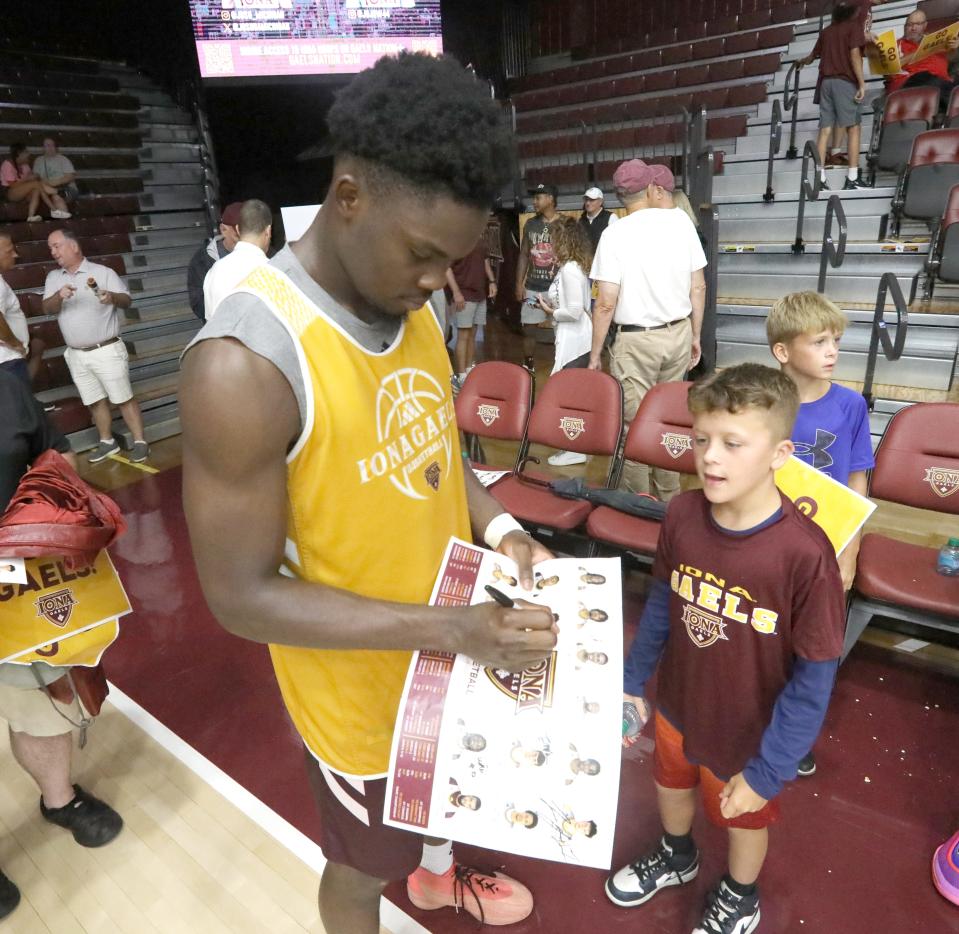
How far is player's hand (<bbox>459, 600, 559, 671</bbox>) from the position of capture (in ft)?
3.19

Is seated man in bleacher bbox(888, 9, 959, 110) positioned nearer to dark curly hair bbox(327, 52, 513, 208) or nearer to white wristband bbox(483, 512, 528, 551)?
white wristband bbox(483, 512, 528, 551)

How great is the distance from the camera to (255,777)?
2260 millimetres

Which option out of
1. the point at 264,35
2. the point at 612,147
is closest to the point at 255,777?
the point at 264,35

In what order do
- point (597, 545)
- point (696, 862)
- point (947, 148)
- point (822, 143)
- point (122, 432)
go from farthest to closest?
point (822, 143), point (122, 432), point (947, 148), point (597, 545), point (696, 862)

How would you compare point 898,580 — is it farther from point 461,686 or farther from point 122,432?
point 122,432

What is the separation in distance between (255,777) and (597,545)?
1.59 meters

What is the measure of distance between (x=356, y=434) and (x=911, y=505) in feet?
7.92

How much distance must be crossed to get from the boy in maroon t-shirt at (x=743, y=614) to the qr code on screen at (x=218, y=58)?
6.21 meters

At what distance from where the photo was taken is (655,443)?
311cm

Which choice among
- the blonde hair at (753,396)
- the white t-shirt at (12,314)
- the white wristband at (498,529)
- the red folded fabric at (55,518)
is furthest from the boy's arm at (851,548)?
the white t-shirt at (12,314)

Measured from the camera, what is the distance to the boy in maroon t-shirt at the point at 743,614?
1.32 metres

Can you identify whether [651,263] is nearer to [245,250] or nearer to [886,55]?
[245,250]

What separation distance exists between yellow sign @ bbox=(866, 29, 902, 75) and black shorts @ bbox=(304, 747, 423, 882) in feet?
27.0

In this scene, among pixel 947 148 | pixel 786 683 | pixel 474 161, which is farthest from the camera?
pixel 947 148
